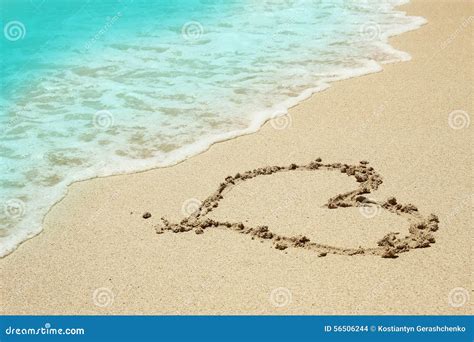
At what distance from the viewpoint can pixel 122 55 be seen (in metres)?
10.3

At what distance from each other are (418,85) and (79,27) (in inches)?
324

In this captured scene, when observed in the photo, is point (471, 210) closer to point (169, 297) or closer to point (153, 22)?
point (169, 297)

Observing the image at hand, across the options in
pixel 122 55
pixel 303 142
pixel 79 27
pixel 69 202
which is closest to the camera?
pixel 69 202

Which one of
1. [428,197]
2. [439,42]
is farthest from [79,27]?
[428,197]

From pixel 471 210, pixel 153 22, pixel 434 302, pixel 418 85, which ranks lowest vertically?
pixel 434 302

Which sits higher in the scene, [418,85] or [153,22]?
[153,22]
